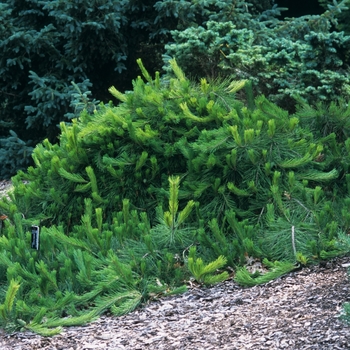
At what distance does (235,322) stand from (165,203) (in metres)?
1.72

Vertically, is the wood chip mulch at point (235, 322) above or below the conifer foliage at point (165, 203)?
below

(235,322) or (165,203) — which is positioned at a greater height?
(165,203)

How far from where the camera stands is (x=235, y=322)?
12.9 ft

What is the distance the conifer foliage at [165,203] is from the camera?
4.55m

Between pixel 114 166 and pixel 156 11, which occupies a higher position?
pixel 156 11

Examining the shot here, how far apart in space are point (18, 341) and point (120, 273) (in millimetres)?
767

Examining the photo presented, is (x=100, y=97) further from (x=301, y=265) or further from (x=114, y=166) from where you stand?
(x=301, y=265)

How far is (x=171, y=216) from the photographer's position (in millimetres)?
4734

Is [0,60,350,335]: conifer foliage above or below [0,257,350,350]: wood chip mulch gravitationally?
above

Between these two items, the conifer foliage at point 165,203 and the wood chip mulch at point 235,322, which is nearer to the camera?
the wood chip mulch at point 235,322

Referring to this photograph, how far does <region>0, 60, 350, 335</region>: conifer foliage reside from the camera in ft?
14.9

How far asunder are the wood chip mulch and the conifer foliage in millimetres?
86

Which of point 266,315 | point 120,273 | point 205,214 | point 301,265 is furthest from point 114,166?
point 266,315

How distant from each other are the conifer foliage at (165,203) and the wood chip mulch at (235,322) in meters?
0.09
